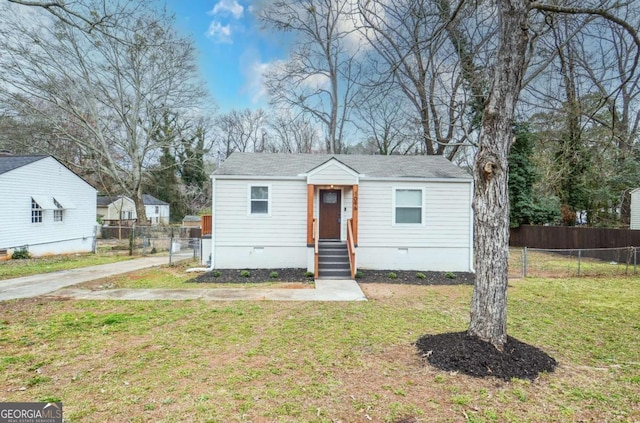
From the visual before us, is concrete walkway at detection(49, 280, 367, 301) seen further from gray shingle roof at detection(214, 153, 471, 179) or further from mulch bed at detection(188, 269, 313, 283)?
gray shingle roof at detection(214, 153, 471, 179)

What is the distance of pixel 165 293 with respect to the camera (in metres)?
7.48

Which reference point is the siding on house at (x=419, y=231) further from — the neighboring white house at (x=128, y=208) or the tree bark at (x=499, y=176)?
the neighboring white house at (x=128, y=208)

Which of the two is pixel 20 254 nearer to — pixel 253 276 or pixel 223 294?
pixel 253 276

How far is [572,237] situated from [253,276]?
16.4 metres

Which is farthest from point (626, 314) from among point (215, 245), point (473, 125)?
point (473, 125)

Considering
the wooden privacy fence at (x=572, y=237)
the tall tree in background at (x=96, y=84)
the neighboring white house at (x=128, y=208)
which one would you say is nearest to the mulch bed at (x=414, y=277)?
the wooden privacy fence at (x=572, y=237)

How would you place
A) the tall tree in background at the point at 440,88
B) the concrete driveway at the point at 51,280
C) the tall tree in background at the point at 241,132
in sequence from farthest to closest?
the tall tree in background at the point at 241,132 < the tall tree in background at the point at 440,88 < the concrete driveway at the point at 51,280

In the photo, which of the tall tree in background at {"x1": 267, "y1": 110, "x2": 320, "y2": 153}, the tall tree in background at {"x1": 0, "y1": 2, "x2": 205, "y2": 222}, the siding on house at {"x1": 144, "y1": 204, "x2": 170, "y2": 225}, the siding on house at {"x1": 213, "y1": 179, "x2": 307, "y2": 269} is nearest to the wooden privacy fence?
the siding on house at {"x1": 213, "y1": 179, "x2": 307, "y2": 269}

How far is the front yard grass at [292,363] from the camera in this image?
2.90m

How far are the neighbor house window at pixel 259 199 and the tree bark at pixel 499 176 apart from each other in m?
7.62

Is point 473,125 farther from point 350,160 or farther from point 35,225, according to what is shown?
point 35,225

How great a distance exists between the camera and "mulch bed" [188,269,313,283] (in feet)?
30.5

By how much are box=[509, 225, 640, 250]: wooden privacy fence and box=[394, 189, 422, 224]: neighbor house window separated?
10.4 m

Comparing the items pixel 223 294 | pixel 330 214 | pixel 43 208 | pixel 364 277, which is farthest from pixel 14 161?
pixel 364 277
